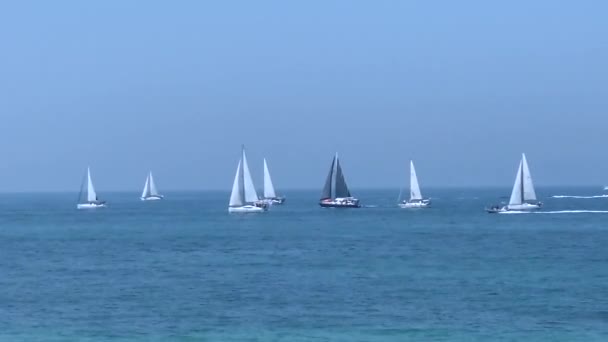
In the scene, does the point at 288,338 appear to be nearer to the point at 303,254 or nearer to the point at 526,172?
the point at 303,254

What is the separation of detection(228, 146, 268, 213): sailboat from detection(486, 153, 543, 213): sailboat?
2707 centimetres

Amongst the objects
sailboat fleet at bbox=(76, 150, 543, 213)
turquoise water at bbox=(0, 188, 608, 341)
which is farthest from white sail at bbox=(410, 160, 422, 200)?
turquoise water at bbox=(0, 188, 608, 341)

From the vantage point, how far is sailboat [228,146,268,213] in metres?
121

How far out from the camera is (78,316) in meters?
40.4

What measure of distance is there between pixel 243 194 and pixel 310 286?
76.6m

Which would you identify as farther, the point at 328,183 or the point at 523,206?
the point at 328,183

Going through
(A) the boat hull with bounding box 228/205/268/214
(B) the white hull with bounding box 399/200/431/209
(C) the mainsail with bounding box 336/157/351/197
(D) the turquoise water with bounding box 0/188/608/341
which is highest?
(C) the mainsail with bounding box 336/157/351/197

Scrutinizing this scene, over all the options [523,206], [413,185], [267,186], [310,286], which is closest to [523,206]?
[523,206]

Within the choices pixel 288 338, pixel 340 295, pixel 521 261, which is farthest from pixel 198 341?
pixel 521 261

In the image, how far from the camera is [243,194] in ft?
413

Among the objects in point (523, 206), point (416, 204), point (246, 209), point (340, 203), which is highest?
point (340, 203)

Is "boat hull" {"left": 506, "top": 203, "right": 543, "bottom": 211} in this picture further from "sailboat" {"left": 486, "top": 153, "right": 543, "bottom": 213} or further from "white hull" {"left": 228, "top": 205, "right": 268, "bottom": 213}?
"white hull" {"left": 228, "top": 205, "right": 268, "bottom": 213}

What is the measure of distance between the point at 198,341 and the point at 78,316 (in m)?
7.34

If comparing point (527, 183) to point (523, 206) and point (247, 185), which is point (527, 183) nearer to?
point (523, 206)
